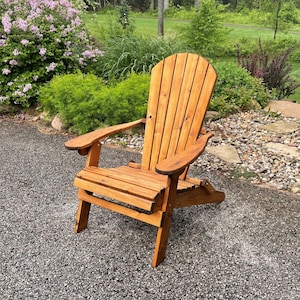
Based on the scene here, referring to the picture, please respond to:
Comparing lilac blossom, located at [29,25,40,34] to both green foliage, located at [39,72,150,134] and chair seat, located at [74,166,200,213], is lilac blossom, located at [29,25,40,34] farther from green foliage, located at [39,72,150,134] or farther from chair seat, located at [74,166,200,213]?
chair seat, located at [74,166,200,213]

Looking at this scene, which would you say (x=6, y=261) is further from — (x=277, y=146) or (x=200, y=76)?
(x=277, y=146)

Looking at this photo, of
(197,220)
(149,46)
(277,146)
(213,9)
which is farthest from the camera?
(213,9)

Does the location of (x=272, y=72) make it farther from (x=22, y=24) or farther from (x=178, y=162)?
(x=178, y=162)

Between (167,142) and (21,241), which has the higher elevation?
(167,142)

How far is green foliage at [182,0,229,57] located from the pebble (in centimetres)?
392

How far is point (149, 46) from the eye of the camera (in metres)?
5.65

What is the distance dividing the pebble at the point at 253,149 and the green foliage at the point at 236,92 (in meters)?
0.13

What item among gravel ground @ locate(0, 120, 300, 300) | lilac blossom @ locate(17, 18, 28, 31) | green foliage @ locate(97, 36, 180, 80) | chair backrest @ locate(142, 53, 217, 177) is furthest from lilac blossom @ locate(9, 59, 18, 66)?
chair backrest @ locate(142, 53, 217, 177)

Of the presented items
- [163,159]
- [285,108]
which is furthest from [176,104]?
[285,108]

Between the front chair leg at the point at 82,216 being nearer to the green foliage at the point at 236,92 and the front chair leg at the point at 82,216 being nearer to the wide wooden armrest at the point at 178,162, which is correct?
the wide wooden armrest at the point at 178,162

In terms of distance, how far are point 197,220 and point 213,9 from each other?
21.5 feet

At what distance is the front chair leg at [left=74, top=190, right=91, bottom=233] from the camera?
248 centimetres

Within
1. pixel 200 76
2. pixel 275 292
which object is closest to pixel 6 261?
pixel 275 292

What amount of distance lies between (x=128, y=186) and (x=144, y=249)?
1.28 feet
